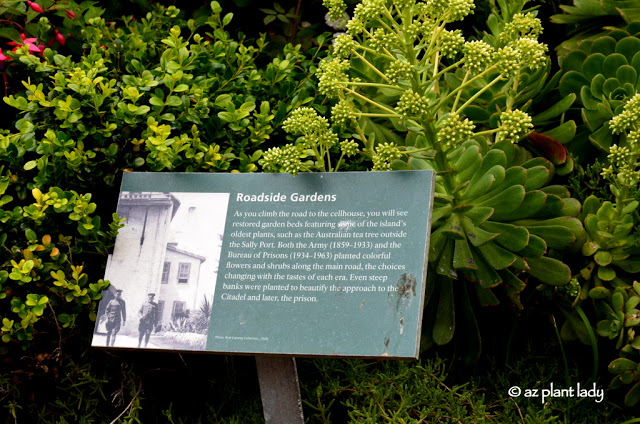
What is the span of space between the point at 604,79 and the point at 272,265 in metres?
1.63

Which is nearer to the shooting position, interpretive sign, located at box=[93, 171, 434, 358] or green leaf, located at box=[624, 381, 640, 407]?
interpretive sign, located at box=[93, 171, 434, 358]

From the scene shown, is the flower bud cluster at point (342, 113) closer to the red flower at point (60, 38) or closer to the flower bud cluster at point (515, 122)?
the flower bud cluster at point (515, 122)

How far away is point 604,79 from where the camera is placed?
2713 millimetres

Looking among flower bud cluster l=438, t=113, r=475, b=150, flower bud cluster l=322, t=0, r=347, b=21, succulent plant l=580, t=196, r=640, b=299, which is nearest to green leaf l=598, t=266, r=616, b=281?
succulent plant l=580, t=196, r=640, b=299

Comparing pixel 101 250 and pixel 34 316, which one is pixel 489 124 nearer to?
pixel 101 250

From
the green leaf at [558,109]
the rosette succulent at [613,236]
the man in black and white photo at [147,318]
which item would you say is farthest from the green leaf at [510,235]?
the man in black and white photo at [147,318]

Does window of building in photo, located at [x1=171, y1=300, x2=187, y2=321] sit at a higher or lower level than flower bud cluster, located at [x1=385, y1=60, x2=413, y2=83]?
lower

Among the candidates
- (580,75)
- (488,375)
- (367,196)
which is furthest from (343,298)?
(580,75)

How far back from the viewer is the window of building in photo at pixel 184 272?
2.18 meters

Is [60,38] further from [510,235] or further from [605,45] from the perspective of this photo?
[605,45]

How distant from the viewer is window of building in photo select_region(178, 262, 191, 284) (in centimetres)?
218

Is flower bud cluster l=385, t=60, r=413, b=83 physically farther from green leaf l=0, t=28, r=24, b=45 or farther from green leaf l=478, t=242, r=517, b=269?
green leaf l=0, t=28, r=24, b=45

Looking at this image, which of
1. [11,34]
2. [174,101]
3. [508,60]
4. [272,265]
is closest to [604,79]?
[508,60]

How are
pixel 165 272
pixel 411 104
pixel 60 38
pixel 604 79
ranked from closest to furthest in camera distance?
pixel 411 104
pixel 165 272
pixel 604 79
pixel 60 38
